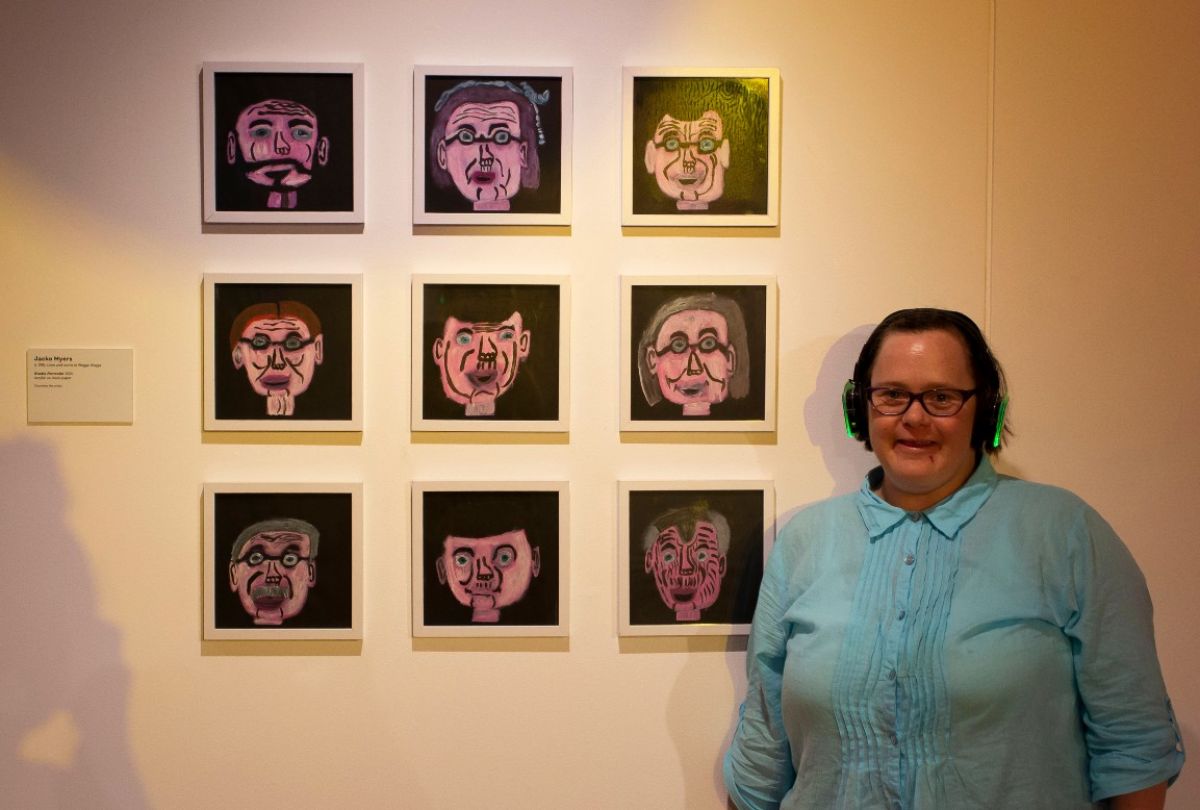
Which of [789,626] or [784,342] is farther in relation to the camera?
[784,342]

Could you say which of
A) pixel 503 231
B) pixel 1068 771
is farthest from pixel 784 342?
pixel 1068 771

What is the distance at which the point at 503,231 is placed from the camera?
1.82m

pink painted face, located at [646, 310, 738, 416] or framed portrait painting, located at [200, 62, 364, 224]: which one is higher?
framed portrait painting, located at [200, 62, 364, 224]

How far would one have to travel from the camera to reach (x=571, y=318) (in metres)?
1.82

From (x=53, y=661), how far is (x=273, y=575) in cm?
49

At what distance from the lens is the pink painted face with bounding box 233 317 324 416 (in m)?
1.81

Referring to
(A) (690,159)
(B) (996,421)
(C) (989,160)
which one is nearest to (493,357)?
(A) (690,159)

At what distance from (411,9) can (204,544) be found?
3.86 feet

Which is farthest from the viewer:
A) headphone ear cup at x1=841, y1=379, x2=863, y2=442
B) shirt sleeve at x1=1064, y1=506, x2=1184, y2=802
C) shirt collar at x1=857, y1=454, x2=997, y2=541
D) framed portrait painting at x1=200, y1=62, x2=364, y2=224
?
framed portrait painting at x1=200, y1=62, x2=364, y2=224

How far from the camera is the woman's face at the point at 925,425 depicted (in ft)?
4.98

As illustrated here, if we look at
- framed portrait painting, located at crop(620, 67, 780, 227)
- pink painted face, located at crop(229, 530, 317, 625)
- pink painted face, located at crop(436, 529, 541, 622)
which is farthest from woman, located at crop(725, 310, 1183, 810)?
pink painted face, located at crop(229, 530, 317, 625)

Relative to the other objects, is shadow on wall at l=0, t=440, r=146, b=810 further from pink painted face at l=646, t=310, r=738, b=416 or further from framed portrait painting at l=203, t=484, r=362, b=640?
pink painted face at l=646, t=310, r=738, b=416

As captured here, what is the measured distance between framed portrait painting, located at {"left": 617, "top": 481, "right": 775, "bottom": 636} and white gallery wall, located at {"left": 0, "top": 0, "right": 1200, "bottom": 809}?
0.04 meters

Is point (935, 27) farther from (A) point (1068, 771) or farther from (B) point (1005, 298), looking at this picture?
(A) point (1068, 771)
